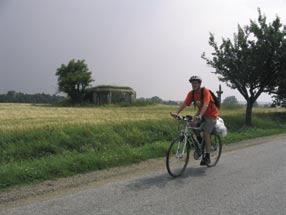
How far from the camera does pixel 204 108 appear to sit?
906 centimetres

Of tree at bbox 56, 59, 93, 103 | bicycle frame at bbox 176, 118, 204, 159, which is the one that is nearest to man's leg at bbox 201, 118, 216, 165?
bicycle frame at bbox 176, 118, 204, 159

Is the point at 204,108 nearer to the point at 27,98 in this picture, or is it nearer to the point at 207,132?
the point at 207,132

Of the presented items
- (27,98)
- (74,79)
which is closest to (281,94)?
(74,79)

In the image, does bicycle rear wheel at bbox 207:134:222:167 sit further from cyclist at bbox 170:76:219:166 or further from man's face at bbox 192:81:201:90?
man's face at bbox 192:81:201:90

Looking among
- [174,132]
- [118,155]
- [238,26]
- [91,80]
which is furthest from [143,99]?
[118,155]

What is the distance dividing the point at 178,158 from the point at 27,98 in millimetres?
61130

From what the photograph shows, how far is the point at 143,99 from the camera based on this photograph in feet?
183

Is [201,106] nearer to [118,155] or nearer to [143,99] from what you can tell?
[118,155]

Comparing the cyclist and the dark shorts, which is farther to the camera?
the dark shorts

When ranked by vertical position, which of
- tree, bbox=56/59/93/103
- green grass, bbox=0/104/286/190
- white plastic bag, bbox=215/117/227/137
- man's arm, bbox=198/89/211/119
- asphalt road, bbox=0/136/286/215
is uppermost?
tree, bbox=56/59/93/103

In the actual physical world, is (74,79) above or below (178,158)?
above

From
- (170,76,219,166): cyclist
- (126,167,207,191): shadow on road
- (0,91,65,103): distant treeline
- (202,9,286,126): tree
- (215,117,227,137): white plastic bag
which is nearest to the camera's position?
(126,167,207,191): shadow on road

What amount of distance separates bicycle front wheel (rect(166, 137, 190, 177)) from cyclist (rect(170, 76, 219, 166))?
0.52 metres

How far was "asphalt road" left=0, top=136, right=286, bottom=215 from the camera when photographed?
247 inches
